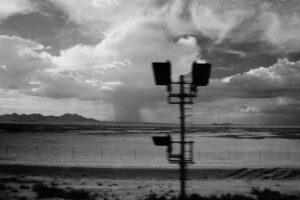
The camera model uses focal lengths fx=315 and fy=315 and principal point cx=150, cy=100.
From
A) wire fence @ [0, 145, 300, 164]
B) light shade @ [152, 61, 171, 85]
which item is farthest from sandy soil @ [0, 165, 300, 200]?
light shade @ [152, 61, 171, 85]

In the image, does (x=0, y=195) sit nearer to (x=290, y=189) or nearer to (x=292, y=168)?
(x=290, y=189)

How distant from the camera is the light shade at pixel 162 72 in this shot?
995 centimetres

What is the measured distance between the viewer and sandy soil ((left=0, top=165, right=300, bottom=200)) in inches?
848

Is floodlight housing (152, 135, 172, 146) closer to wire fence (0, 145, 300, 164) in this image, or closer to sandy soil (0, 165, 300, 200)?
sandy soil (0, 165, 300, 200)

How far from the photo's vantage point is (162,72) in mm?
10117

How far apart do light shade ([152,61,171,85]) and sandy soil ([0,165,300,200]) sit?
35.5ft

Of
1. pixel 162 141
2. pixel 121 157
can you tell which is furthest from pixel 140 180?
pixel 162 141

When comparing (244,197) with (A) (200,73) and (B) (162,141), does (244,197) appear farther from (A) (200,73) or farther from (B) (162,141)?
(A) (200,73)

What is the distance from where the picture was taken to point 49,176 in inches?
1117

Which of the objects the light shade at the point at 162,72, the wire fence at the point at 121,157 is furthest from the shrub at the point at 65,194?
the wire fence at the point at 121,157

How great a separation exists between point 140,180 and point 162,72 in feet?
62.6

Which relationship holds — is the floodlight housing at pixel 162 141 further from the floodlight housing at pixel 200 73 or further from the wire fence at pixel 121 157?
the wire fence at pixel 121 157

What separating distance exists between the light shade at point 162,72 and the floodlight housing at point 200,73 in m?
0.82

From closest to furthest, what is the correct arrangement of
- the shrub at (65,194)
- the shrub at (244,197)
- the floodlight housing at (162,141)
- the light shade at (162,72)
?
the light shade at (162,72), the floodlight housing at (162,141), the shrub at (244,197), the shrub at (65,194)
